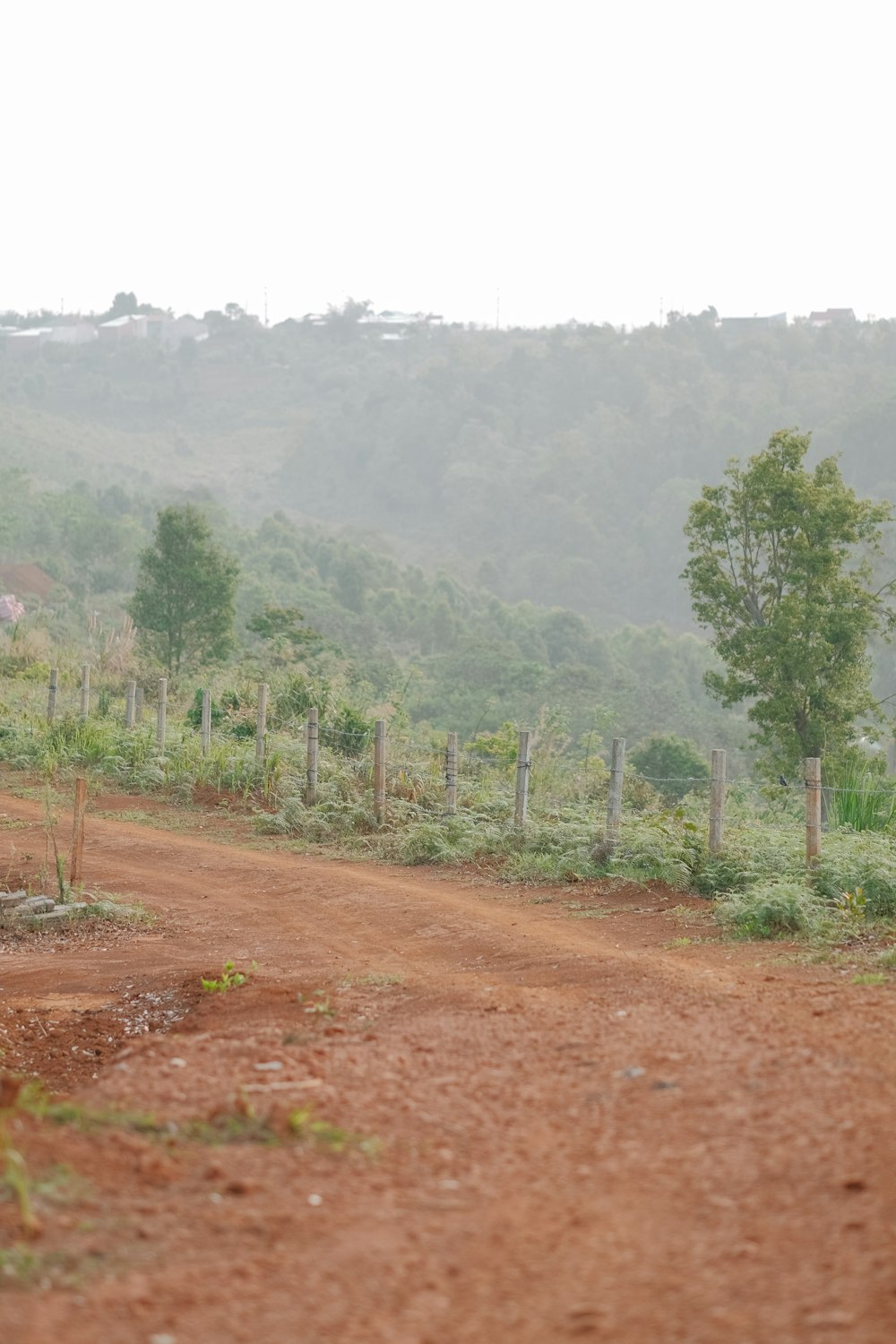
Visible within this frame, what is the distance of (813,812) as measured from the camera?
374 inches

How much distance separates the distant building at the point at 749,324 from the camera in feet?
301

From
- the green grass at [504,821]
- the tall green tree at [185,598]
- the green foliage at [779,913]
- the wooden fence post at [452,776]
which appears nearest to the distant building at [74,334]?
the tall green tree at [185,598]

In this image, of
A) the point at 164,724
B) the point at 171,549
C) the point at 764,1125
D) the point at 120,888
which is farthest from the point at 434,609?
the point at 764,1125

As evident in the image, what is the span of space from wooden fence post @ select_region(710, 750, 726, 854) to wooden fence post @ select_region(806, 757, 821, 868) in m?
0.71

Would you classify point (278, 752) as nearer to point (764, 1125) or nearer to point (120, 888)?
point (120, 888)

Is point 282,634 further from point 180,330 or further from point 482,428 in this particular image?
point 180,330

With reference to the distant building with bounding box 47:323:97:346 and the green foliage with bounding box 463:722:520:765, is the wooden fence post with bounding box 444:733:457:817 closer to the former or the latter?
the green foliage with bounding box 463:722:520:765

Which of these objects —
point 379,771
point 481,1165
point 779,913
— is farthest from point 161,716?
point 481,1165

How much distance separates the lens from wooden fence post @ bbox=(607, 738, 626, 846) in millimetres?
11211

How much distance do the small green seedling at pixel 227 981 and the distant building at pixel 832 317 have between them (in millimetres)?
92307

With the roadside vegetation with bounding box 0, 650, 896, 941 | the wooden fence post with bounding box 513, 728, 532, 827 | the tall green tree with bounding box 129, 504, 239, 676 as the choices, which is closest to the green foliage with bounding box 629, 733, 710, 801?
the roadside vegetation with bounding box 0, 650, 896, 941

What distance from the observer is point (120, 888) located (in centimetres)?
1134

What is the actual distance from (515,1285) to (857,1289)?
2.69 ft

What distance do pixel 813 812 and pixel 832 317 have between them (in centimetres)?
9666
